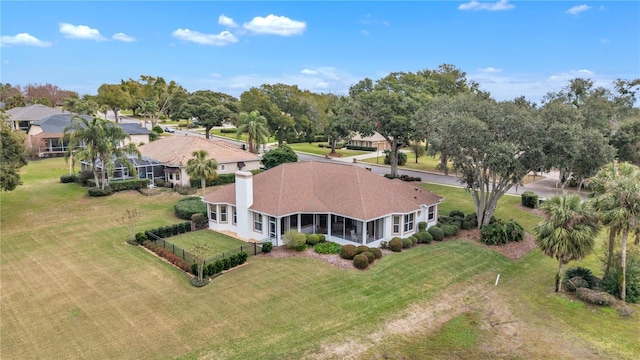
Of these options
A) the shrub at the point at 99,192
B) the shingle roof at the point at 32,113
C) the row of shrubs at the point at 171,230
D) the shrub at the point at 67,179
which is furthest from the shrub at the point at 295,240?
the shingle roof at the point at 32,113

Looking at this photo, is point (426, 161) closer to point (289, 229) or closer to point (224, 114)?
point (224, 114)

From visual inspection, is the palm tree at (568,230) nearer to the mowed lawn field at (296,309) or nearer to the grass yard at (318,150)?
the mowed lawn field at (296,309)

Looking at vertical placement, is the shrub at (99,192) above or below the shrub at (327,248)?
above

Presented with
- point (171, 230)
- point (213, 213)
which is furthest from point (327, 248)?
point (171, 230)

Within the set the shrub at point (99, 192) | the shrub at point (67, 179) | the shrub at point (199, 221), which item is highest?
the shrub at point (67, 179)

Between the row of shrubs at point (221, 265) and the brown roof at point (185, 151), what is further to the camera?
the brown roof at point (185, 151)

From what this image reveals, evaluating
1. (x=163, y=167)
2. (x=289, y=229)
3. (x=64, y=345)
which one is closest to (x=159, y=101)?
(x=163, y=167)

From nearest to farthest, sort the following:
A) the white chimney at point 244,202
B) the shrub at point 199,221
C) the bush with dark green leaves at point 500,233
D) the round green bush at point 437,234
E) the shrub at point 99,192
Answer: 1. the white chimney at point 244,202
2. the bush with dark green leaves at point 500,233
3. the round green bush at point 437,234
4. the shrub at point 199,221
5. the shrub at point 99,192
